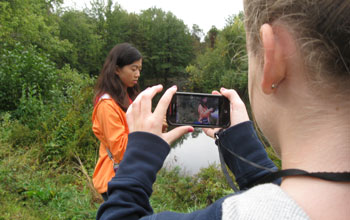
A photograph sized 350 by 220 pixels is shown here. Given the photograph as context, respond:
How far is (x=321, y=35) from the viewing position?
0.51m

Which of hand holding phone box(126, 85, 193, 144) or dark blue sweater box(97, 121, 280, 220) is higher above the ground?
hand holding phone box(126, 85, 193, 144)

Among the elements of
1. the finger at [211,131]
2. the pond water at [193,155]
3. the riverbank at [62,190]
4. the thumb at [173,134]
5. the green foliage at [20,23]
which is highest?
the green foliage at [20,23]

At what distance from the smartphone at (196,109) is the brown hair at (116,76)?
1.08 meters

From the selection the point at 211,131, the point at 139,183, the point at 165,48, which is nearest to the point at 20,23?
the point at 211,131

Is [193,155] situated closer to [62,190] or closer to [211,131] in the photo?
[62,190]

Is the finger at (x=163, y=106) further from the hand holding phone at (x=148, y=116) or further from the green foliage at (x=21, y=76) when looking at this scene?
Result: the green foliage at (x=21, y=76)

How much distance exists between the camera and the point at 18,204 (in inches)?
125

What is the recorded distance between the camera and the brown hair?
7.55ft

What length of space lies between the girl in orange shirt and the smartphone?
2.83 feet

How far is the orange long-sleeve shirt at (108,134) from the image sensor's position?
2.00 metres

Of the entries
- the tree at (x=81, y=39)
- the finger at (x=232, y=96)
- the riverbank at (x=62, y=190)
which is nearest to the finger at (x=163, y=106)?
the finger at (x=232, y=96)

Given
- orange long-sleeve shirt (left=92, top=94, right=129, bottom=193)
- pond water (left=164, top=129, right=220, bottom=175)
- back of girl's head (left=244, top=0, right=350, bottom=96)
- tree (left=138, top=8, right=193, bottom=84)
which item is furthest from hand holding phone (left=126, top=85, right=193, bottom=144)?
tree (left=138, top=8, right=193, bottom=84)

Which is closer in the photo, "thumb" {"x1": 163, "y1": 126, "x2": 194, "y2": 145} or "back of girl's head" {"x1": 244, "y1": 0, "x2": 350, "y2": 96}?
"back of girl's head" {"x1": 244, "y1": 0, "x2": 350, "y2": 96}

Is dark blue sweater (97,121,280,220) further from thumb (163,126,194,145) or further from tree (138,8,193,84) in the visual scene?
tree (138,8,193,84)
